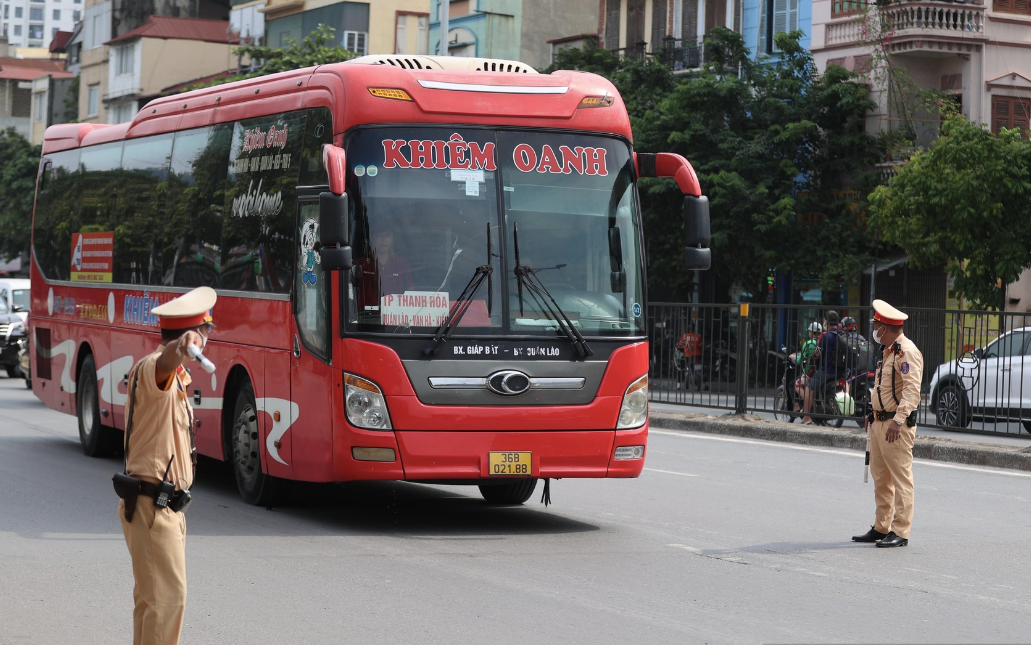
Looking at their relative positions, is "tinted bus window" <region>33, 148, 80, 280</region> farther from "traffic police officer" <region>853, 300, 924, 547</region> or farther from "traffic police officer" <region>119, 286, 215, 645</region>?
"traffic police officer" <region>119, 286, 215, 645</region>

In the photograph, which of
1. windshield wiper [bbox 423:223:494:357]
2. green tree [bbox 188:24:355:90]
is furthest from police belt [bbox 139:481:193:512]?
green tree [bbox 188:24:355:90]

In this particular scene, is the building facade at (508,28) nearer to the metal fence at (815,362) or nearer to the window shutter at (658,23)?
the window shutter at (658,23)

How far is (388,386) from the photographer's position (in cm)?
971

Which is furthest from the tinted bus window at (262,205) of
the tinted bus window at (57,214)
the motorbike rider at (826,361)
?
the motorbike rider at (826,361)

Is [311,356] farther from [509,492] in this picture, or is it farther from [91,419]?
[91,419]

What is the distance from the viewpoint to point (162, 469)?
18.0 feet

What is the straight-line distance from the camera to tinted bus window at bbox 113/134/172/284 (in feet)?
44.8

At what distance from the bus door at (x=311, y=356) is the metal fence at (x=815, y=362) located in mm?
7684

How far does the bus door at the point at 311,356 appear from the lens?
999 cm

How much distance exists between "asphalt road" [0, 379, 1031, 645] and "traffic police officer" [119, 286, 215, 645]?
142 centimetres

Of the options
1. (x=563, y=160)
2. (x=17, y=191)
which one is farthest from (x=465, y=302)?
(x=17, y=191)

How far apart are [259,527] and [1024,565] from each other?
5224 mm

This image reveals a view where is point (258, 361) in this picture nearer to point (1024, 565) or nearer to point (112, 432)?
point (112, 432)

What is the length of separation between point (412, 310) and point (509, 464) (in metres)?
1.26
